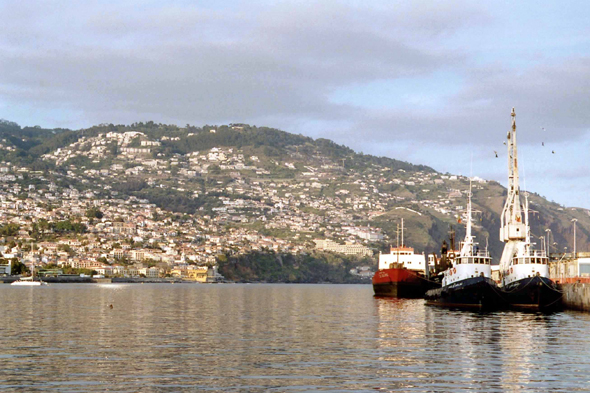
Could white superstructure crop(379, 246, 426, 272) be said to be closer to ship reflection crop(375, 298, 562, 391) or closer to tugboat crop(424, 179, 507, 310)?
tugboat crop(424, 179, 507, 310)

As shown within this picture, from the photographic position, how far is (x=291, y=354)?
35.6 m

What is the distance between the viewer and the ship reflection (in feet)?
95.0

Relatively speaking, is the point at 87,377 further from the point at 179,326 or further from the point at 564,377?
the point at 179,326

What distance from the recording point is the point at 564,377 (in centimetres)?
2948

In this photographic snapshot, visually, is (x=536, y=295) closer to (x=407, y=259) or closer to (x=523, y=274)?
(x=523, y=274)

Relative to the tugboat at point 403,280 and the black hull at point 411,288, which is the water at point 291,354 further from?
the tugboat at point 403,280

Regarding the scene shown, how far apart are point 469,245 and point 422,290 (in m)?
26.4

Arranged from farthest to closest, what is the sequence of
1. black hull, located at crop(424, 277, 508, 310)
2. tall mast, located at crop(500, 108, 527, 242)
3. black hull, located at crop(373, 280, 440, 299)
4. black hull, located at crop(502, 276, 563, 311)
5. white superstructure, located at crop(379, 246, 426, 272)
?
white superstructure, located at crop(379, 246, 426, 272), black hull, located at crop(373, 280, 440, 299), tall mast, located at crop(500, 108, 527, 242), black hull, located at crop(424, 277, 508, 310), black hull, located at crop(502, 276, 563, 311)

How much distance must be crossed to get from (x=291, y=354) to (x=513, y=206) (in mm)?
53290

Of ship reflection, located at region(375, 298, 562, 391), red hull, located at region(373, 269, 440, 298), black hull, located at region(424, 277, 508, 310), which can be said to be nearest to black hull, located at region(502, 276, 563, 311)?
black hull, located at region(424, 277, 508, 310)

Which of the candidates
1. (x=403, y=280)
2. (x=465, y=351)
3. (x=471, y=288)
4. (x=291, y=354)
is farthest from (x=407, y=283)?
(x=291, y=354)

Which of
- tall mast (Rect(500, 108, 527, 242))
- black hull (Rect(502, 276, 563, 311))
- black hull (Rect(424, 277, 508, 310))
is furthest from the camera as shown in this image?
tall mast (Rect(500, 108, 527, 242))

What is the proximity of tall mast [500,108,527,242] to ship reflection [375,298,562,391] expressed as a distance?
21.6 meters

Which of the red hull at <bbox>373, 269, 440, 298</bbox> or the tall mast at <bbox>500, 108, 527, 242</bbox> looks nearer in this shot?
the tall mast at <bbox>500, 108, 527, 242</bbox>
